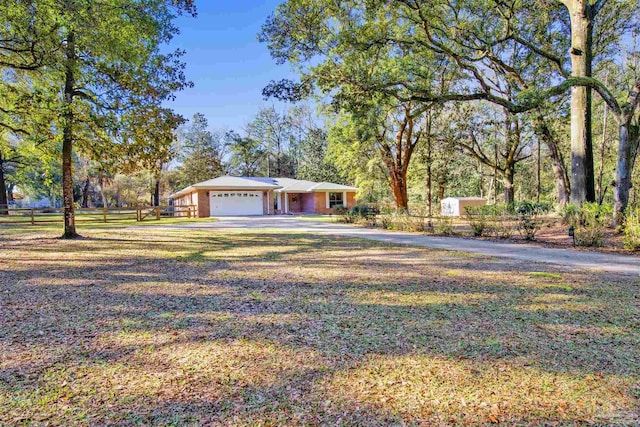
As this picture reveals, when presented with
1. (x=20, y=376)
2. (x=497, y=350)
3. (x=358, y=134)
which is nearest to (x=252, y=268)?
(x=20, y=376)

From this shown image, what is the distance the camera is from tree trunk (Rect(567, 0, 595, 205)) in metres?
11.2

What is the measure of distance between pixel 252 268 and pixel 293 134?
4406 centimetres

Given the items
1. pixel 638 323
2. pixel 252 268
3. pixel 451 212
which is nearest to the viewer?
pixel 638 323

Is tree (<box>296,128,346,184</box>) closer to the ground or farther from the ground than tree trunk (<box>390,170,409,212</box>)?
farther from the ground

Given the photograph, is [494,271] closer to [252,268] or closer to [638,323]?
[638,323]

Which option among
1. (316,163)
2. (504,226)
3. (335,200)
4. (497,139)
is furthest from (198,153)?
(504,226)

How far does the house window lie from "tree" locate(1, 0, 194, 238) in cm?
2227

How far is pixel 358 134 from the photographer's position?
66.0 feet

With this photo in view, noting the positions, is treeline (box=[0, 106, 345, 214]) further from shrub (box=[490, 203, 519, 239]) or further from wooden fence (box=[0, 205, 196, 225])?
shrub (box=[490, 203, 519, 239])

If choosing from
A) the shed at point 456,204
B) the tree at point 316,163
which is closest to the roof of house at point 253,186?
the tree at point 316,163

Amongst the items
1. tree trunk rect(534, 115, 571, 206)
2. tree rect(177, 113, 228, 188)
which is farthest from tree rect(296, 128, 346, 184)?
tree trunk rect(534, 115, 571, 206)

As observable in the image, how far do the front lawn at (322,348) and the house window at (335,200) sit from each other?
26215 mm

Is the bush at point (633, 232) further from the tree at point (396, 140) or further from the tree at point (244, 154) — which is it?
the tree at point (244, 154)

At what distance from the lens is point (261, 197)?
2970 centimetres
